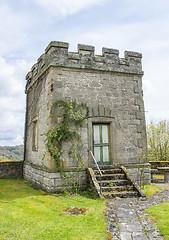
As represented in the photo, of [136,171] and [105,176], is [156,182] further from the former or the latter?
[105,176]

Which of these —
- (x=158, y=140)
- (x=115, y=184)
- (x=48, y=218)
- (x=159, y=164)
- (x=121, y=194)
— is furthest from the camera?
(x=158, y=140)

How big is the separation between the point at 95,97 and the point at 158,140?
41.7ft

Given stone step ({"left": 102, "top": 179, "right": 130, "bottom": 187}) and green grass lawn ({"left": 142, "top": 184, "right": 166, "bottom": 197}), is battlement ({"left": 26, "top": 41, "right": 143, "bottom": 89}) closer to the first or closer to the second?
stone step ({"left": 102, "top": 179, "right": 130, "bottom": 187})

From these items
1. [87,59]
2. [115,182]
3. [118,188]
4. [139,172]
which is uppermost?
[87,59]

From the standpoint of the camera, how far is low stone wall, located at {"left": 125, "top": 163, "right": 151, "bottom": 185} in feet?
26.5

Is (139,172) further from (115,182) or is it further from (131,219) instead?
(131,219)

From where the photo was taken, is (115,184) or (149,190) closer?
(115,184)

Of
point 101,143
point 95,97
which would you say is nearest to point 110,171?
point 101,143

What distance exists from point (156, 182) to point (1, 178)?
808cm

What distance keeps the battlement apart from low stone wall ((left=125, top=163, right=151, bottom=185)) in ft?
13.6

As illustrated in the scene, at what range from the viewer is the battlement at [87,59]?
7.87m

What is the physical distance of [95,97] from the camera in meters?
8.14

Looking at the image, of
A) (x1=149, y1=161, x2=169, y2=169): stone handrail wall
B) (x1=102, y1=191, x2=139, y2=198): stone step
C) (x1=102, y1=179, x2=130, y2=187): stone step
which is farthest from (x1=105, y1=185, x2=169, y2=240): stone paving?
(x1=149, y1=161, x2=169, y2=169): stone handrail wall

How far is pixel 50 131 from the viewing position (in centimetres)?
735
